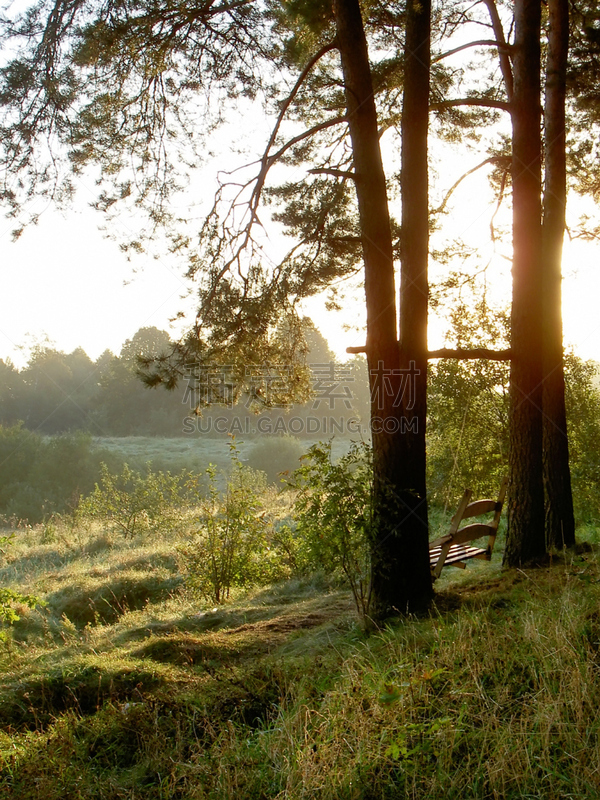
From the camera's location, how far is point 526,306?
616 cm

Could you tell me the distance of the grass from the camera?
8.11ft

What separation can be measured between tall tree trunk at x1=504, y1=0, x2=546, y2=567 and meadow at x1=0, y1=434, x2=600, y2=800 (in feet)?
2.51

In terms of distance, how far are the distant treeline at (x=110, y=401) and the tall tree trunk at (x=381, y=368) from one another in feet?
119

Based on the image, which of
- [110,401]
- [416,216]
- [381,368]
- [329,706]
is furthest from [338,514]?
[110,401]

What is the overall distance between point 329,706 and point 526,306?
4.58m

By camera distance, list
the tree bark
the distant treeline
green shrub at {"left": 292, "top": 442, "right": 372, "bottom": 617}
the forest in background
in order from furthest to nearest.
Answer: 1. the distant treeline
2. the forest in background
3. the tree bark
4. green shrub at {"left": 292, "top": 442, "right": 372, "bottom": 617}

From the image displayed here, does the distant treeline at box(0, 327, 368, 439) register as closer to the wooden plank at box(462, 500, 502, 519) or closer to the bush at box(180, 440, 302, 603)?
the bush at box(180, 440, 302, 603)

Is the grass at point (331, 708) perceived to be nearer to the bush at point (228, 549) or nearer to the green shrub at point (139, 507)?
the bush at point (228, 549)

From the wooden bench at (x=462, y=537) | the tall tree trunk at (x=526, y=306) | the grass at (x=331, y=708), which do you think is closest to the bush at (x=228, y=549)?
the grass at (x=331, y=708)

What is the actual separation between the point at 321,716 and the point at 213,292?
171 inches

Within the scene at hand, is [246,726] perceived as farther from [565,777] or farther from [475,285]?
[475,285]

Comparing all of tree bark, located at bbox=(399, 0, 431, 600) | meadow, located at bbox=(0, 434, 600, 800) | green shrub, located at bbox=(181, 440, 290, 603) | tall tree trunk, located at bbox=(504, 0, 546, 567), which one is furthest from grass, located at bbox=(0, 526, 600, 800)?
green shrub, located at bbox=(181, 440, 290, 603)

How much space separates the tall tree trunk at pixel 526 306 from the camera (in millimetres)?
6125

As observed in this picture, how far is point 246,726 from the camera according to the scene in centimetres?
322
